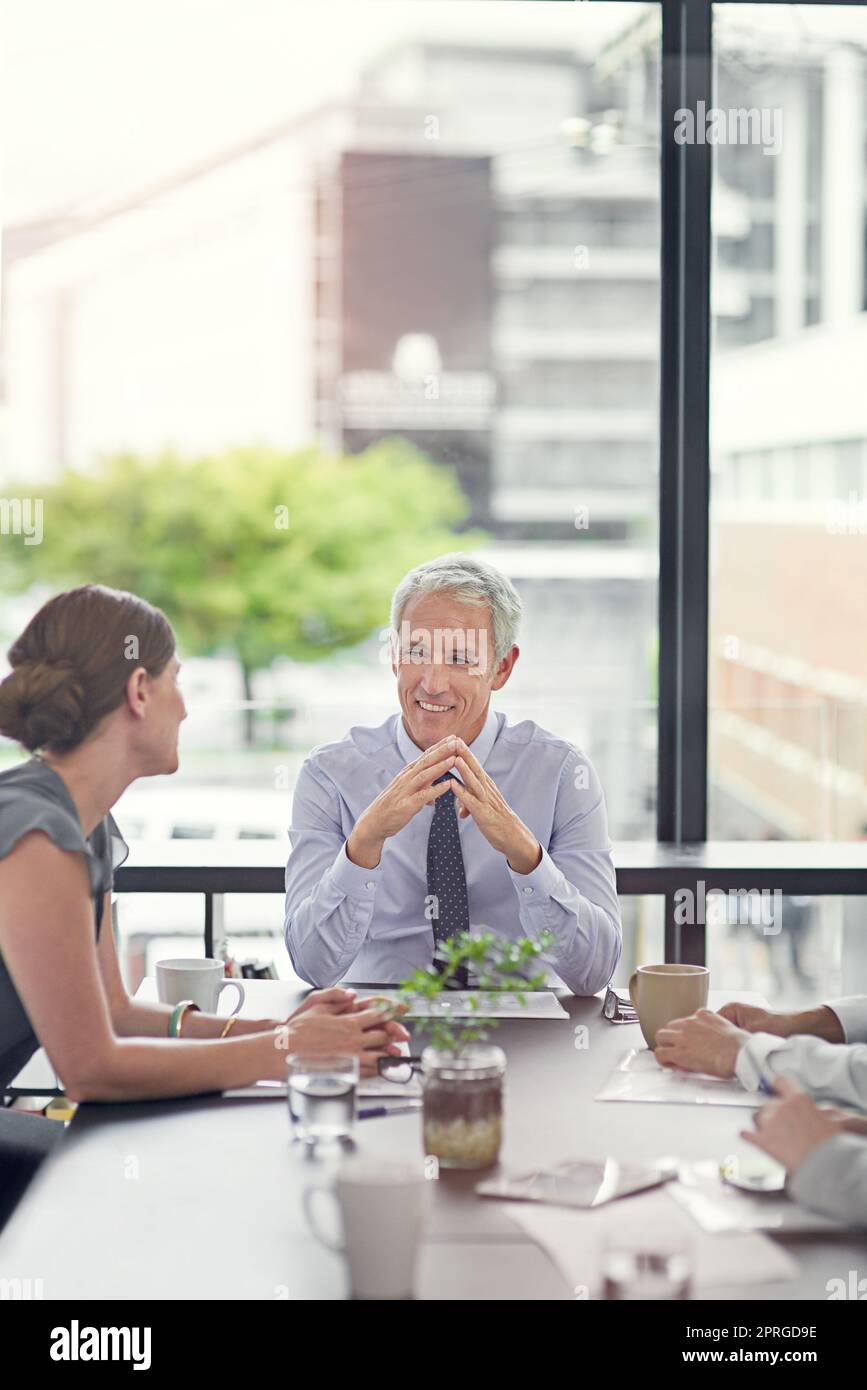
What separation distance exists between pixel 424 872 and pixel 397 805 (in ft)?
0.74

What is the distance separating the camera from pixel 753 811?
3.65 metres

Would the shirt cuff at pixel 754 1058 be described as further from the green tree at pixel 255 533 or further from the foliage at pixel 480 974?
the green tree at pixel 255 533

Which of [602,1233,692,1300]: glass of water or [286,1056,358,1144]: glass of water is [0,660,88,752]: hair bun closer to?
[286,1056,358,1144]: glass of water

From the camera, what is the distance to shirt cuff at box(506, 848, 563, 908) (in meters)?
1.98

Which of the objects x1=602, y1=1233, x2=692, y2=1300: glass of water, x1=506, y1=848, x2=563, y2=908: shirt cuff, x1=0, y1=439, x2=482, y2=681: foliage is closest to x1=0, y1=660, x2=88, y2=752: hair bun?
x1=506, y1=848, x2=563, y2=908: shirt cuff

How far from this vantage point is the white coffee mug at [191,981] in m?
1.75

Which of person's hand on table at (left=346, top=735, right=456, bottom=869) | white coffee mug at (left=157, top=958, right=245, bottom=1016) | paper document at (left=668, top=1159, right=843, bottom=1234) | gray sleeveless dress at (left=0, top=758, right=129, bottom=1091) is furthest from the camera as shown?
person's hand on table at (left=346, top=735, right=456, bottom=869)

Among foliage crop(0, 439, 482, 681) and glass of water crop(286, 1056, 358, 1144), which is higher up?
foliage crop(0, 439, 482, 681)

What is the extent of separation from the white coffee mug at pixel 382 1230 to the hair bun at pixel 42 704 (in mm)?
791

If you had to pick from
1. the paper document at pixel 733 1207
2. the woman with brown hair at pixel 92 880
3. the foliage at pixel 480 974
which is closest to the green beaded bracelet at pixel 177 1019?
the woman with brown hair at pixel 92 880

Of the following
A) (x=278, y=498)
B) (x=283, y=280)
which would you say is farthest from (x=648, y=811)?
(x=278, y=498)

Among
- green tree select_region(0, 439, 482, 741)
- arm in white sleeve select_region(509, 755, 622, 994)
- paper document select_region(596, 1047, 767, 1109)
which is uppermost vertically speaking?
green tree select_region(0, 439, 482, 741)

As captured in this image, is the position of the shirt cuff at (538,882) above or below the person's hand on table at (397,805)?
below
